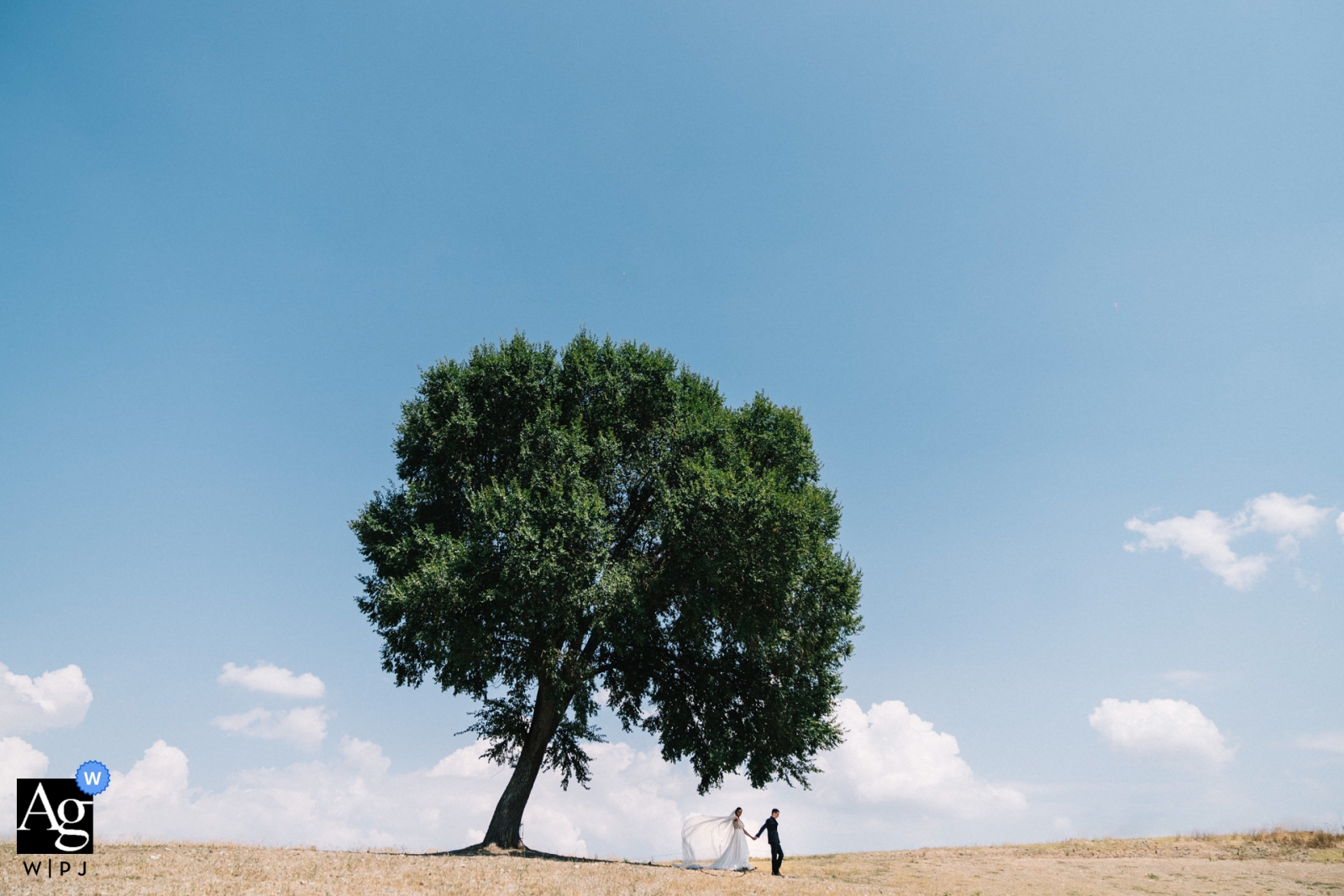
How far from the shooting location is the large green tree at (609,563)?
25.0 meters

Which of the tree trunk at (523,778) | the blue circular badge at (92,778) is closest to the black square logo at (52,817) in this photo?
the blue circular badge at (92,778)

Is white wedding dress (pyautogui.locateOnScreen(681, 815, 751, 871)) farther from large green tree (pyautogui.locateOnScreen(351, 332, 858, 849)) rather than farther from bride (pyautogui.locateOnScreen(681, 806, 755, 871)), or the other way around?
large green tree (pyautogui.locateOnScreen(351, 332, 858, 849))

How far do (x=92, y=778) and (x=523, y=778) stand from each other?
45.9ft

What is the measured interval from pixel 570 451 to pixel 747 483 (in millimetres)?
6562

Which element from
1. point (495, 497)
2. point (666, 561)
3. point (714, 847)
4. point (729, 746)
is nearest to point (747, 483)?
point (666, 561)

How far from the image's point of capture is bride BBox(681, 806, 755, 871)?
2538 centimetres

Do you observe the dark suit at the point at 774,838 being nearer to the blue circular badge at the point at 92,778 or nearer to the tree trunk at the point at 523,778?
the tree trunk at the point at 523,778

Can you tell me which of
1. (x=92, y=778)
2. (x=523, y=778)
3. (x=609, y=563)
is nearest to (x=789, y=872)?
(x=523, y=778)

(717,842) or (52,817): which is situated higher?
(52,817)

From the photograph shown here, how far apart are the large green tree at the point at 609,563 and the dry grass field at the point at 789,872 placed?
5503mm

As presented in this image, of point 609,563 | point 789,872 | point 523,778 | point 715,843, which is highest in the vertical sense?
point 609,563

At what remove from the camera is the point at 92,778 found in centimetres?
1596

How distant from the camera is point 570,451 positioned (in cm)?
2669

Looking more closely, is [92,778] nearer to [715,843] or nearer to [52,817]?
[52,817]
